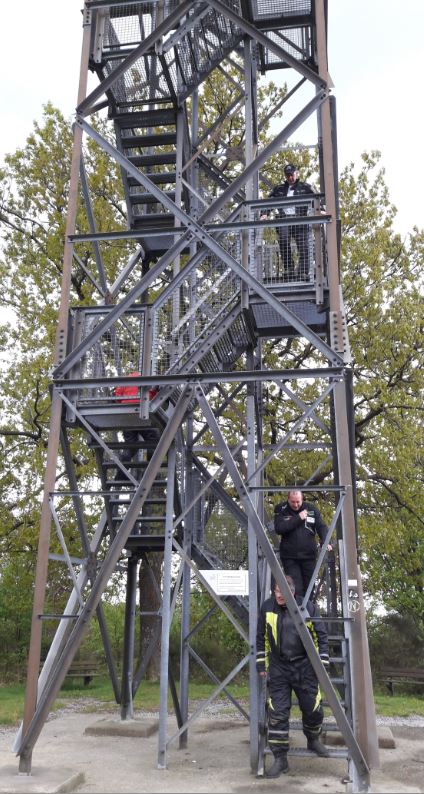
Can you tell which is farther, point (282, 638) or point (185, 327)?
point (185, 327)

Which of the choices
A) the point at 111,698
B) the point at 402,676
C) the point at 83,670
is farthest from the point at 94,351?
the point at 402,676

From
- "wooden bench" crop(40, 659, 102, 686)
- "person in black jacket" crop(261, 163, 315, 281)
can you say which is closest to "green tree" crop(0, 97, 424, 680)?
"wooden bench" crop(40, 659, 102, 686)

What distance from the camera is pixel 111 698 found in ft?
50.7

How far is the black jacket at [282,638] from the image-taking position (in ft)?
24.6

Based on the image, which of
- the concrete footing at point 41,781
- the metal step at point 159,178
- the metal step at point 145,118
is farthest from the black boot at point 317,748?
the metal step at point 145,118

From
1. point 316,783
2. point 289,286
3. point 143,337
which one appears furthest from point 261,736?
point 289,286

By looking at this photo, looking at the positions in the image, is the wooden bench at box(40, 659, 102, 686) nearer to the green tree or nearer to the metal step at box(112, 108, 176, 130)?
the green tree

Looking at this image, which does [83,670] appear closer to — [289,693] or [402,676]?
[402,676]

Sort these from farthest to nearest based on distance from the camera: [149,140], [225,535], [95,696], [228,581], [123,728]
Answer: [95,696]
[225,535]
[149,140]
[123,728]
[228,581]

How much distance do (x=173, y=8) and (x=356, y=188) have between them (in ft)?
26.4

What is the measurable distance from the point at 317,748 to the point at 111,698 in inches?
358

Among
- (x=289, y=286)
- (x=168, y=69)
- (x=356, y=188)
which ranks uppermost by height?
(x=356, y=188)

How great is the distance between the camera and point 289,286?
345 inches

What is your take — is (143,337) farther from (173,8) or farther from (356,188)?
(356,188)
